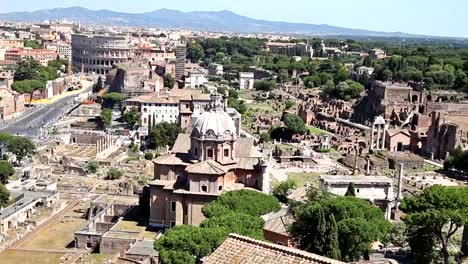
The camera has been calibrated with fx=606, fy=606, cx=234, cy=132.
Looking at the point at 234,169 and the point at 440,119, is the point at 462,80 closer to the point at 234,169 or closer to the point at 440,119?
the point at 440,119

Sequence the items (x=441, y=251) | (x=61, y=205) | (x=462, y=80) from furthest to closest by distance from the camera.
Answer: (x=462, y=80) < (x=61, y=205) < (x=441, y=251)

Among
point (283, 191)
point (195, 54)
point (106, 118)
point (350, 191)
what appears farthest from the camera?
point (195, 54)

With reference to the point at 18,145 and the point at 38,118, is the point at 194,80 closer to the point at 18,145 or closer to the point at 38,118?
the point at 38,118

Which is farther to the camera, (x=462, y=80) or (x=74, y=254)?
(x=462, y=80)

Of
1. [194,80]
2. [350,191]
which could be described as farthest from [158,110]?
[350,191]

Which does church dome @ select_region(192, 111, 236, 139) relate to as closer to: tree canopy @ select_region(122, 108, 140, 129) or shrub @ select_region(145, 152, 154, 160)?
shrub @ select_region(145, 152, 154, 160)

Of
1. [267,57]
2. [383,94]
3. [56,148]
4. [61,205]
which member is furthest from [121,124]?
[267,57]
